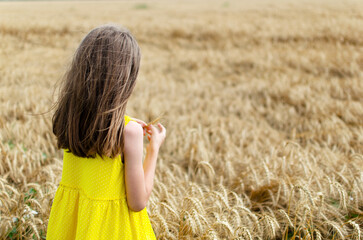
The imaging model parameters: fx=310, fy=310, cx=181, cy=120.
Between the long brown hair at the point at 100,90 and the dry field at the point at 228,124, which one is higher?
the long brown hair at the point at 100,90

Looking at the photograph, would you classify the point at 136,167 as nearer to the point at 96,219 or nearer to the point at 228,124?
the point at 96,219

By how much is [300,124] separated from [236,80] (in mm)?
2875

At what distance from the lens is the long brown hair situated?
154 cm

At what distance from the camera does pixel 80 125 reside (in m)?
1.62

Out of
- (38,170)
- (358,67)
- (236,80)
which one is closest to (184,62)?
(236,80)

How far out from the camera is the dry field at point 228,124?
2.47 metres

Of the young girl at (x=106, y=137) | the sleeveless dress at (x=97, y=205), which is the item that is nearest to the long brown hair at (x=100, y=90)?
the young girl at (x=106, y=137)

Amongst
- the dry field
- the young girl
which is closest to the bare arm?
the young girl

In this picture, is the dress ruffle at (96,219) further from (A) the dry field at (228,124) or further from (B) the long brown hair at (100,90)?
(A) the dry field at (228,124)

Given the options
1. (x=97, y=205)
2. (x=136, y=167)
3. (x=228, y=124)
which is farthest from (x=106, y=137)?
(x=228, y=124)

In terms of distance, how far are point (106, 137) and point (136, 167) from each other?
0.21m

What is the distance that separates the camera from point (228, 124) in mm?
5207

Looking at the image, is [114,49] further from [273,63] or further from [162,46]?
[162,46]

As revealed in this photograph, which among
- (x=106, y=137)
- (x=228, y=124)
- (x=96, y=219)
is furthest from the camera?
(x=228, y=124)
